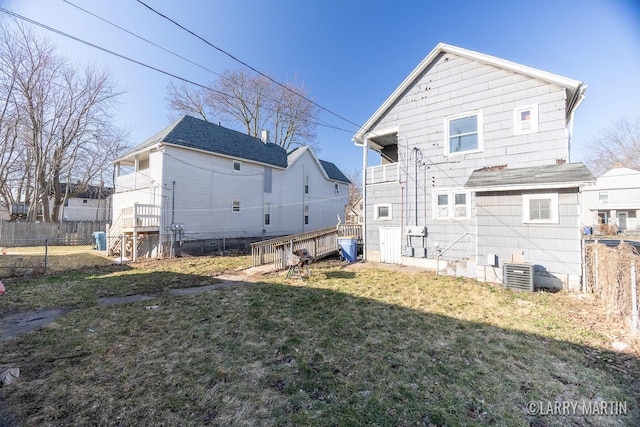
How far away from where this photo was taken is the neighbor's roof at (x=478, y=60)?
8.24 meters

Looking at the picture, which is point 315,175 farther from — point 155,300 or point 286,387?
point 286,387

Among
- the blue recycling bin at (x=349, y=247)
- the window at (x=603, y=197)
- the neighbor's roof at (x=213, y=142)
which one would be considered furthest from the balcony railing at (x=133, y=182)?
the window at (x=603, y=197)

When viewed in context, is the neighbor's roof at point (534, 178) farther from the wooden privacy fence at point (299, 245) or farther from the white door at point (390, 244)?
the wooden privacy fence at point (299, 245)

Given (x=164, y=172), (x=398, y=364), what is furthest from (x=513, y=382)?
(x=164, y=172)

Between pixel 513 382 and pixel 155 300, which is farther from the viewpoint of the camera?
pixel 155 300

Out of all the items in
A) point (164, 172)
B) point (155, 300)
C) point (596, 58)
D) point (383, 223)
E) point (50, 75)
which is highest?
point (50, 75)

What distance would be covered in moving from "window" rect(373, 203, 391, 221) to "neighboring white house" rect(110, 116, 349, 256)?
33.4 ft

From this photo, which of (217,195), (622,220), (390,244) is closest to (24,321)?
(390,244)

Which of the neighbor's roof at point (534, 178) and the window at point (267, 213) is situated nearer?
the neighbor's roof at point (534, 178)

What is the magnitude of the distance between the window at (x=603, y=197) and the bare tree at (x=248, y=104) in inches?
1377

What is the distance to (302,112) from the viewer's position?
97.7 ft

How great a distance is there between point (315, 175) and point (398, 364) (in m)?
21.8

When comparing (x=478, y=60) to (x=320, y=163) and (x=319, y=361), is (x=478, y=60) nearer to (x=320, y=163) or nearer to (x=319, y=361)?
(x=319, y=361)

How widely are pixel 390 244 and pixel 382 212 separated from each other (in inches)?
60.0
